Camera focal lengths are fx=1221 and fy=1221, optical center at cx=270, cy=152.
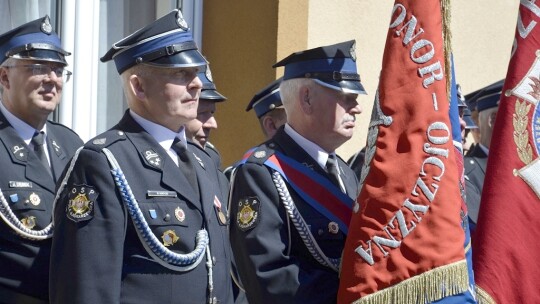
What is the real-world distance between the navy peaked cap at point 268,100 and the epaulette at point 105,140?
1949 millimetres

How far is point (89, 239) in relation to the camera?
4.05 metres

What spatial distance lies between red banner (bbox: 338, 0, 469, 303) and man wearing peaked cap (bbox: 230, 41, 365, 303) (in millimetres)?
188

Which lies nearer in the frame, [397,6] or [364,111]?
[397,6]

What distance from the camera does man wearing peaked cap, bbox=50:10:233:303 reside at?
4055 mm

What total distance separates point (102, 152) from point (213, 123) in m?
2.00

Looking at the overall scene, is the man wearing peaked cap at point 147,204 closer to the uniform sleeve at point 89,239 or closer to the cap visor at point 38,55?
the uniform sleeve at point 89,239

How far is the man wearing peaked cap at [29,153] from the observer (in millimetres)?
4711

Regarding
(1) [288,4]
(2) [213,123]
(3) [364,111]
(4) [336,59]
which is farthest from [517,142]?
(3) [364,111]

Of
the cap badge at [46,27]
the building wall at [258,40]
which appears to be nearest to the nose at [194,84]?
the cap badge at [46,27]

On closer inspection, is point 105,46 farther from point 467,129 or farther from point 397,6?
point 397,6

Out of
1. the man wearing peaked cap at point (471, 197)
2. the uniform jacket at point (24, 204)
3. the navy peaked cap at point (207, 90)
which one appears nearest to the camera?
Answer: the uniform jacket at point (24, 204)

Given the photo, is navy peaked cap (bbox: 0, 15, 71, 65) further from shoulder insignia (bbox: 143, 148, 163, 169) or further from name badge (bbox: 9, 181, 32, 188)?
shoulder insignia (bbox: 143, 148, 163, 169)

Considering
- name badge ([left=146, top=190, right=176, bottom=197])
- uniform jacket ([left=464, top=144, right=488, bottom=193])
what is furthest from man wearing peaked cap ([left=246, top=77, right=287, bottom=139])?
name badge ([left=146, top=190, right=176, bottom=197])

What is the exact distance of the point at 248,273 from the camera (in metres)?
4.41
